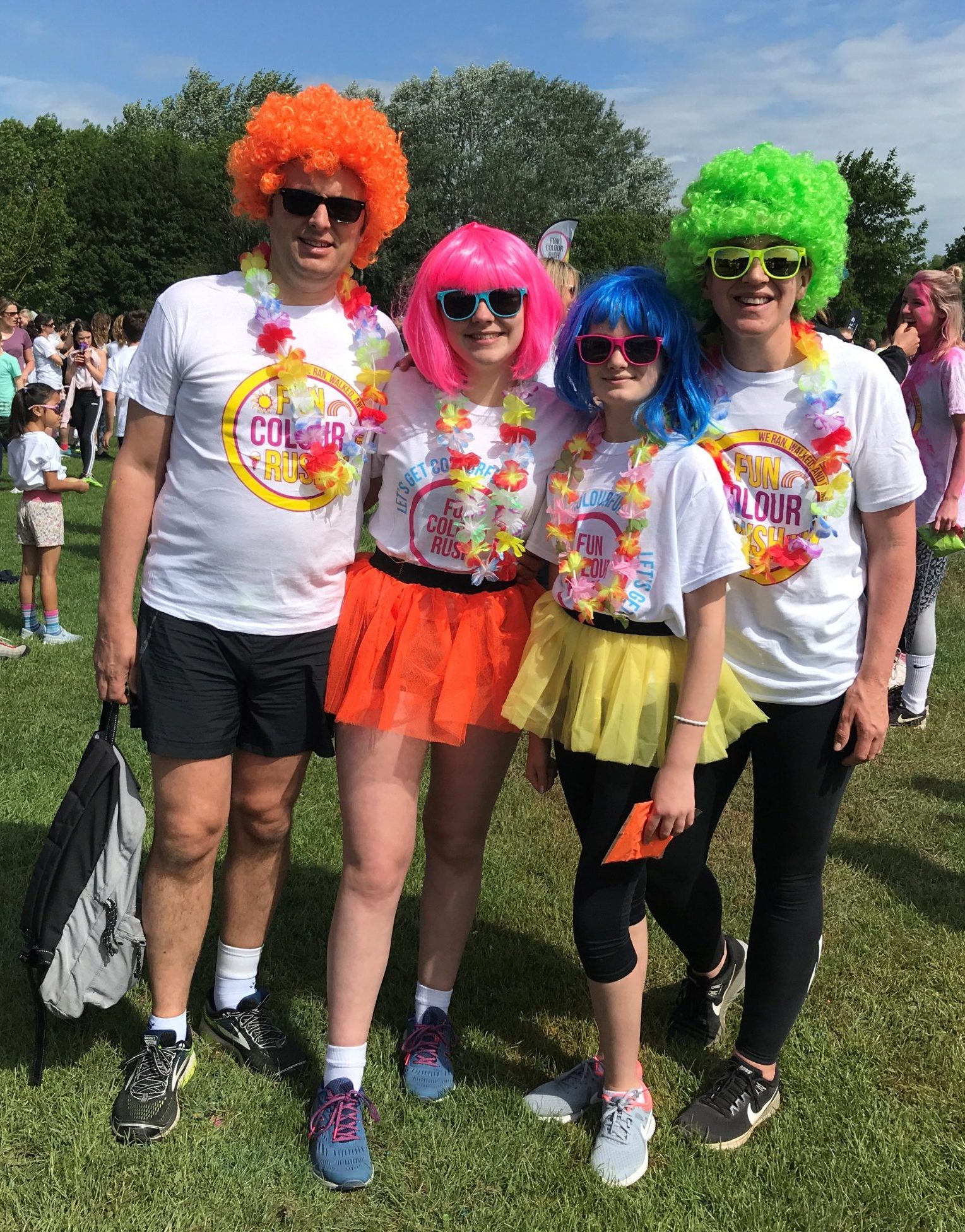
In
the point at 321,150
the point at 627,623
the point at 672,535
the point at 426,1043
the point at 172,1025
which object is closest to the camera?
the point at 672,535

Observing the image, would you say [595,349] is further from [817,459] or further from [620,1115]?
[620,1115]

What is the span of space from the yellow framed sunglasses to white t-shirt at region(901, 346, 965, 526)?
3.51m

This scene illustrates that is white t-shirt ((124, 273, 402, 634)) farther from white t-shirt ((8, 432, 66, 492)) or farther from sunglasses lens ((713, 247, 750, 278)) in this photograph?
white t-shirt ((8, 432, 66, 492))

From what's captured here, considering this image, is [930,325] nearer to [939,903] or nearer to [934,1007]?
[939,903]

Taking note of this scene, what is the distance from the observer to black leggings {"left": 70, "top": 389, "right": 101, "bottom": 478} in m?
13.6

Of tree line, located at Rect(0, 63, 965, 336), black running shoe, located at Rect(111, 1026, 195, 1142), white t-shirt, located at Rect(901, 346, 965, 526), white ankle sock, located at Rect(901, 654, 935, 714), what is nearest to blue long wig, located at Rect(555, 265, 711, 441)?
black running shoe, located at Rect(111, 1026, 195, 1142)

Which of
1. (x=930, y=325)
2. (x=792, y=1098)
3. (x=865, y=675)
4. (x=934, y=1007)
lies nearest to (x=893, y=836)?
(x=934, y=1007)

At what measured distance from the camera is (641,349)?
7.13 ft

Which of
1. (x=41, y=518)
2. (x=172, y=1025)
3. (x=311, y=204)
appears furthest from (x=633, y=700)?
(x=41, y=518)

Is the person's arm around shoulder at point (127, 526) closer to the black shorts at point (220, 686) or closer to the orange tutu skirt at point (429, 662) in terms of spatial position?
the black shorts at point (220, 686)

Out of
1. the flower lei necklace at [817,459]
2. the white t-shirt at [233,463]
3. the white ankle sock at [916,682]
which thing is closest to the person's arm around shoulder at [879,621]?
the flower lei necklace at [817,459]

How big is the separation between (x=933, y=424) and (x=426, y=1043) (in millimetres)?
4274

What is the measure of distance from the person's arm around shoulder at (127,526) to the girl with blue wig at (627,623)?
3.12ft

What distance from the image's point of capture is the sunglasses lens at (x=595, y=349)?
2.18 meters
